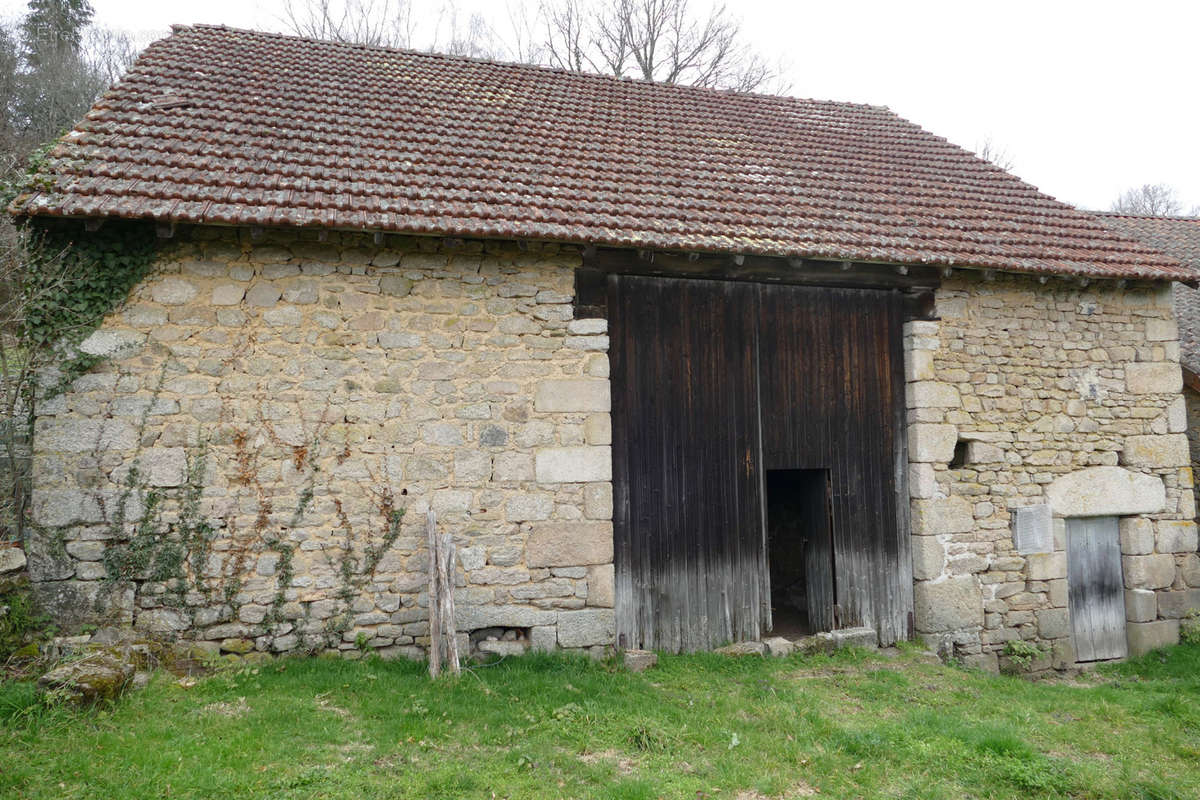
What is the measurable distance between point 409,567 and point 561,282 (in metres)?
2.60

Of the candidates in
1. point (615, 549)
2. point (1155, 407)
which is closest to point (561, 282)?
point (615, 549)

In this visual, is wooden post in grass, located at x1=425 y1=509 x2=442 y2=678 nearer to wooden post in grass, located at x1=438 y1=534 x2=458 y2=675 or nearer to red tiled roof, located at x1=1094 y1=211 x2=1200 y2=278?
wooden post in grass, located at x1=438 y1=534 x2=458 y2=675

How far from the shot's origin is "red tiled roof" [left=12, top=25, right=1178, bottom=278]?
18.8ft

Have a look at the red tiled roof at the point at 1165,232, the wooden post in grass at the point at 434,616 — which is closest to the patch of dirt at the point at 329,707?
the wooden post in grass at the point at 434,616

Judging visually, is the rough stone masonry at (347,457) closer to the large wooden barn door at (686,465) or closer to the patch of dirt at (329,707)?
the large wooden barn door at (686,465)

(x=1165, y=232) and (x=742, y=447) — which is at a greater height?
(x=1165, y=232)

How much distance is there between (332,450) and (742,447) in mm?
3511

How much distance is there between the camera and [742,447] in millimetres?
6855

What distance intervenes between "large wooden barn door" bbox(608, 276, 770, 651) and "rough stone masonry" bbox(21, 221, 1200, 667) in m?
0.34

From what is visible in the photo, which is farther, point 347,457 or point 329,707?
point 347,457

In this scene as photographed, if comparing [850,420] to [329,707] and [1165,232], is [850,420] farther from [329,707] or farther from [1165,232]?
[1165,232]

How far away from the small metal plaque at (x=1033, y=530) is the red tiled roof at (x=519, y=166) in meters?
2.34

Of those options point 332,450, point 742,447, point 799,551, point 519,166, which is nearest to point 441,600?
point 332,450

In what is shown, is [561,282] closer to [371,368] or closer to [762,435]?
[371,368]
